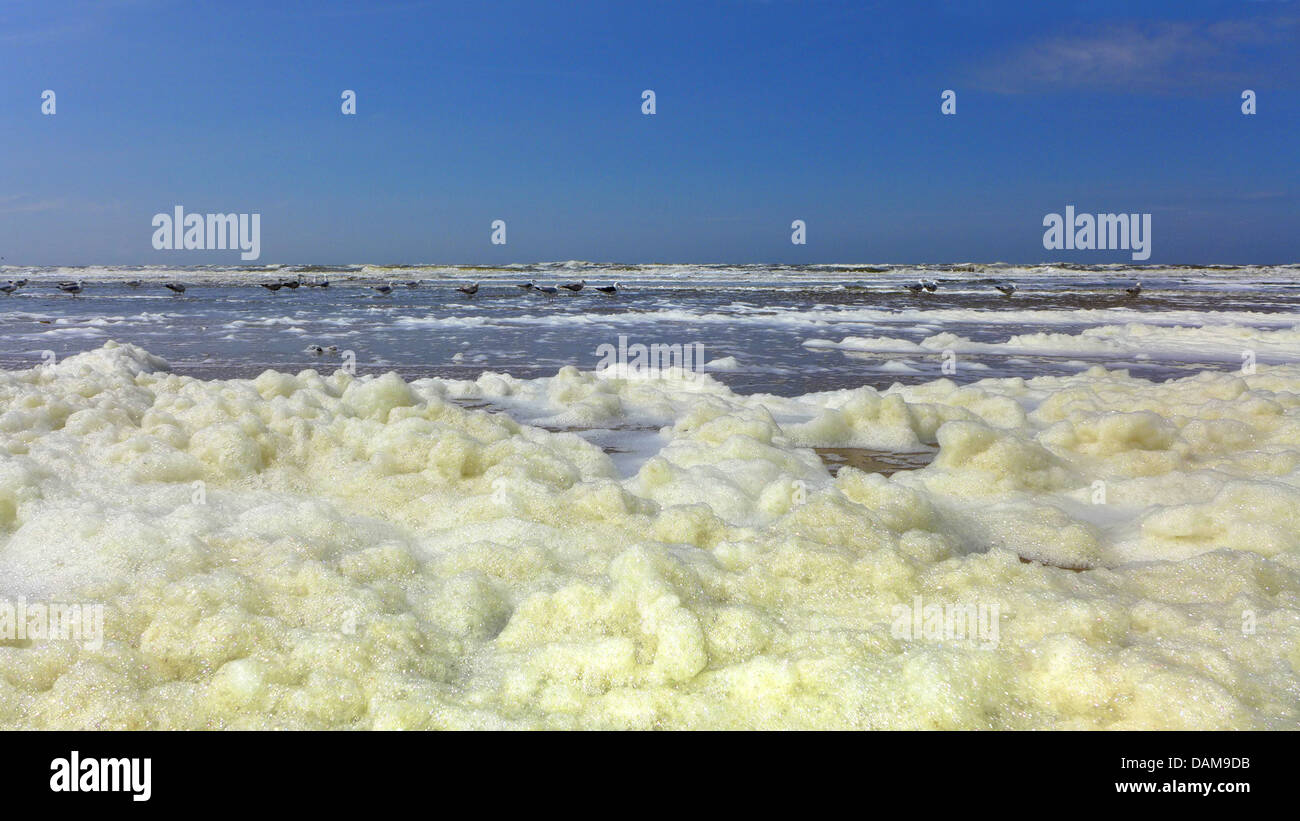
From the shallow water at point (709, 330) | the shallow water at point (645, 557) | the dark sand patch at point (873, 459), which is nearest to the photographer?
the shallow water at point (645, 557)

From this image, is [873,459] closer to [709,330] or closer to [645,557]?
[645,557]

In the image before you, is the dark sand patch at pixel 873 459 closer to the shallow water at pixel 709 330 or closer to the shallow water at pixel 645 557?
the shallow water at pixel 645 557

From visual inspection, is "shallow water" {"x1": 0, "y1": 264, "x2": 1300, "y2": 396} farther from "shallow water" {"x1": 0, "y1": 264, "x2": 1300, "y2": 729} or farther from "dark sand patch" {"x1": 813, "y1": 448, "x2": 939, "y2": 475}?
"shallow water" {"x1": 0, "y1": 264, "x2": 1300, "y2": 729}

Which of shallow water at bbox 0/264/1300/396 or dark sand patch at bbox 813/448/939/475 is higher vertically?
shallow water at bbox 0/264/1300/396

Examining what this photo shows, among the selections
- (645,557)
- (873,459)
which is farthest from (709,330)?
(645,557)

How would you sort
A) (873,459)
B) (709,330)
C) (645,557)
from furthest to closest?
1. (709,330)
2. (873,459)
3. (645,557)

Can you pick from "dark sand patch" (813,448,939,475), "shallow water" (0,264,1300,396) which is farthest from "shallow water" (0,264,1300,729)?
"shallow water" (0,264,1300,396)

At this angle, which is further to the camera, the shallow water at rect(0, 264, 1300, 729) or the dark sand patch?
the dark sand patch

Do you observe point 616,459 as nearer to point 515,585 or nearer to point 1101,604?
point 515,585

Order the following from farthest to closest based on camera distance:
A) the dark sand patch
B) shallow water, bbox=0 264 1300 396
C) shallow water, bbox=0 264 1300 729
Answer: shallow water, bbox=0 264 1300 396, the dark sand patch, shallow water, bbox=0 264 1300 729

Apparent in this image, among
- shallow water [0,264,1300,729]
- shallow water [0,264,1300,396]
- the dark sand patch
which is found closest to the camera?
shallow water [0,264,1300,729]

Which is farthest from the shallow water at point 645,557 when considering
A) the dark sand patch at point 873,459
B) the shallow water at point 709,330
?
the shallow water at point 709,330
